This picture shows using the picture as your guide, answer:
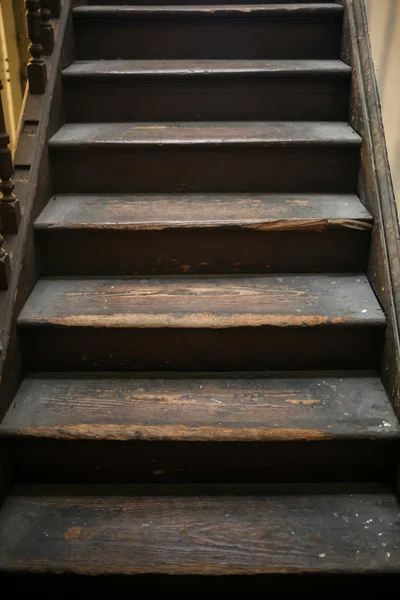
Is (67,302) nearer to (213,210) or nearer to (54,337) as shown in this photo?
(54,337)

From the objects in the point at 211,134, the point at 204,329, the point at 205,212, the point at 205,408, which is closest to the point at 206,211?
the point at 205,212

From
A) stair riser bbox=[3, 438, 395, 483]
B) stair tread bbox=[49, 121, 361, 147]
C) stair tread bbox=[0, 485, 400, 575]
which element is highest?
stair tread bbox=[49, 121, 361, 147]

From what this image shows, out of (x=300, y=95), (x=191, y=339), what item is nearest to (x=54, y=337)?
(x=191, y=339)

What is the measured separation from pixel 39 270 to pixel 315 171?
980mm

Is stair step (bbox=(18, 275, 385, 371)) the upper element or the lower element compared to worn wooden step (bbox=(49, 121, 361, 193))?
lower

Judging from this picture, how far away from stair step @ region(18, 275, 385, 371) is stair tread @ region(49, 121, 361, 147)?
51 cm

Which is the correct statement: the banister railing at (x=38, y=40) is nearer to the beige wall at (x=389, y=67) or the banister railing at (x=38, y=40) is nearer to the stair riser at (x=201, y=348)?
the stair riser at (x=201, y=348)

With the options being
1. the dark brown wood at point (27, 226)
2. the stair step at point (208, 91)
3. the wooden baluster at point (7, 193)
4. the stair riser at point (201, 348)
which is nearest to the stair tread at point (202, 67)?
the stair step at point (208, 91)

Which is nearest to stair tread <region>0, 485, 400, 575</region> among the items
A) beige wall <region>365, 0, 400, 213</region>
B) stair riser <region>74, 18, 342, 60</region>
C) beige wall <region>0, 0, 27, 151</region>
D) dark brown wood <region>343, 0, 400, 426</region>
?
dark brown wood <region>343, 0, 400, 426</region>

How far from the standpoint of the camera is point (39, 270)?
5.90 ft

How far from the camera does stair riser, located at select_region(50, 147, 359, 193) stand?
187 cm

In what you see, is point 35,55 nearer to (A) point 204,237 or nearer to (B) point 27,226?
(B) point 27,226

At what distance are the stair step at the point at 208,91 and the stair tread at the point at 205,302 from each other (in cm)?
67

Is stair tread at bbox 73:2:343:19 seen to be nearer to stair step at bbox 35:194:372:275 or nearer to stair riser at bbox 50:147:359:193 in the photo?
stair riser at bbox 50:147:359:193
